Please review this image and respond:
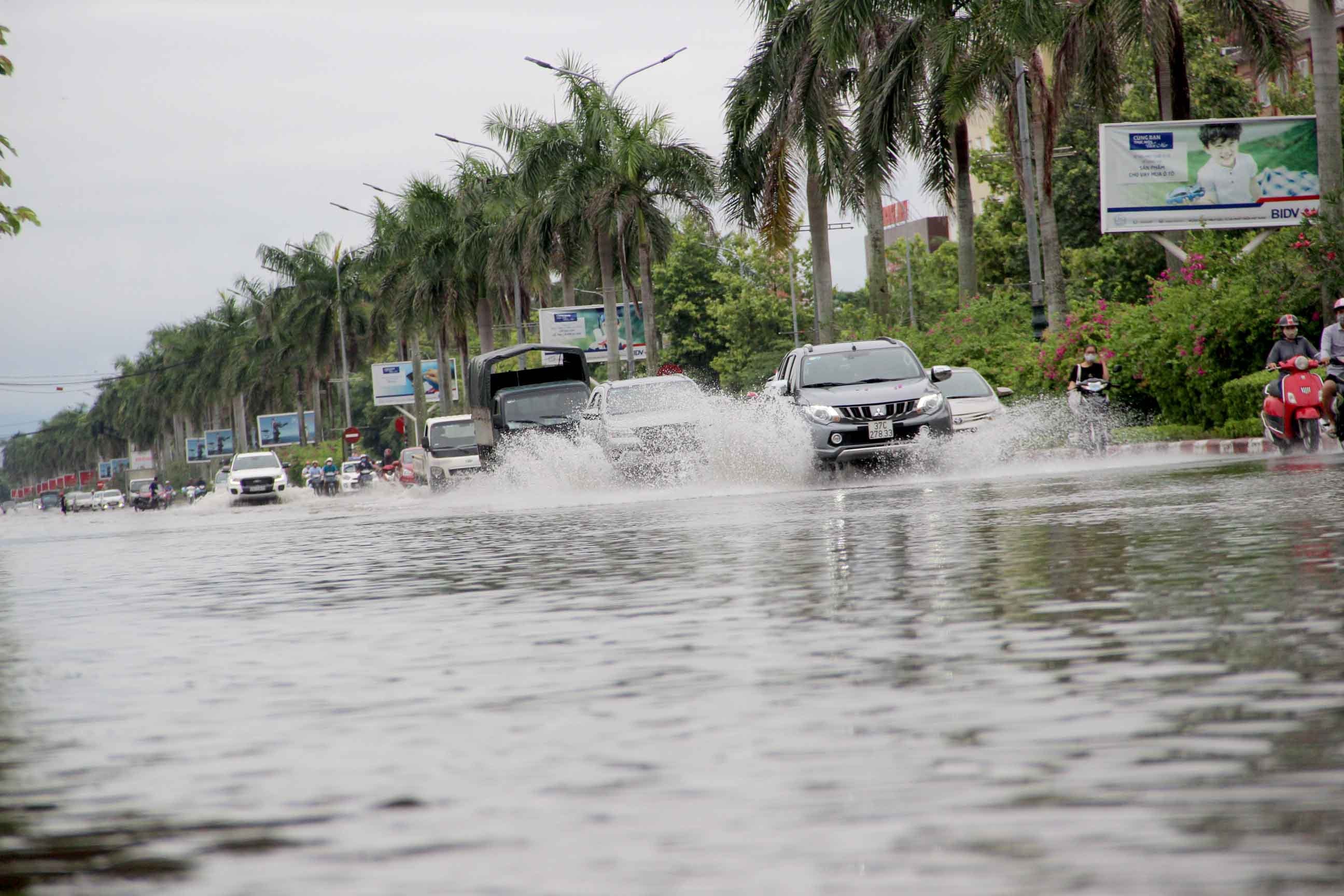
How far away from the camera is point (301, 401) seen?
11675 cm

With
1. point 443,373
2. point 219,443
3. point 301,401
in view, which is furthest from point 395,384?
point 219,443

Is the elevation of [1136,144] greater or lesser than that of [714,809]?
greater

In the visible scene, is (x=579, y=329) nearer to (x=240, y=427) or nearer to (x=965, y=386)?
(x=965, y=386)

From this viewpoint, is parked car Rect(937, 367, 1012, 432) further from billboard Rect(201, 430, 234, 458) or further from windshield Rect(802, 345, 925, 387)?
billboard Rect(201, 430, 234, 458)

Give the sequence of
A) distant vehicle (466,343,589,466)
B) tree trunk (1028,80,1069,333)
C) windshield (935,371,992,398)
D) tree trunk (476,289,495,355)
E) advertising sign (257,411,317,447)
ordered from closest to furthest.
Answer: windshield (935,371,992,398) → distant vehicle (466,343,589,466) → tree trunk (1028,80,1069,333) → tree trunk (476,289,495,355) → advertising sign (257,411,317,447)

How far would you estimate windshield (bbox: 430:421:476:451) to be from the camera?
3600 cm

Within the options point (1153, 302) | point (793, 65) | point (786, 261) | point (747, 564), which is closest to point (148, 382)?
point (786, 261)

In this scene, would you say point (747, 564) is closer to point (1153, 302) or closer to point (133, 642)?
point (133, 642)

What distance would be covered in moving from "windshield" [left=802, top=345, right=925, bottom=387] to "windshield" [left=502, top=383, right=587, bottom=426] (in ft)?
24.8

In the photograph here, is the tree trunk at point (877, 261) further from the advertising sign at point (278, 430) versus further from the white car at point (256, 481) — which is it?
the advertising sign at point (278, 430)

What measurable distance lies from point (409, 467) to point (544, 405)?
75.8ft

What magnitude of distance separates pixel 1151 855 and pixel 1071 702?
63.3 inches

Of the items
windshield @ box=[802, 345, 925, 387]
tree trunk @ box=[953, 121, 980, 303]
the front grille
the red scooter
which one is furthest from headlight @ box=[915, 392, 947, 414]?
tree trunk @ box=[953, 121, 980, 303]

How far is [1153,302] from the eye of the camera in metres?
27.5
